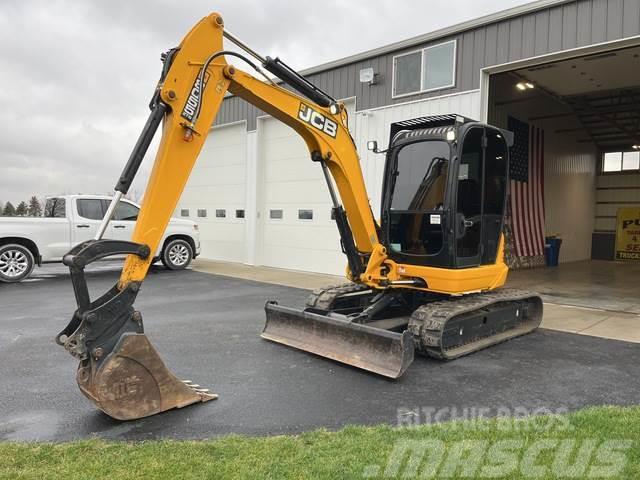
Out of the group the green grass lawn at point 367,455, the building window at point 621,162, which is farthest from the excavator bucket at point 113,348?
the building window at point 621,162

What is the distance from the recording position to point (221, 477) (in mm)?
2838

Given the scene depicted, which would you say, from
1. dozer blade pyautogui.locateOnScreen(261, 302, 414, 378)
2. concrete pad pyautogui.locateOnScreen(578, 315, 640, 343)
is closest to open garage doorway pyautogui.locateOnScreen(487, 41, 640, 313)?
concrete pad pyautogui.locateOnScreen(578, 315, 640, 343)

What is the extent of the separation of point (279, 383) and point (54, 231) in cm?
852

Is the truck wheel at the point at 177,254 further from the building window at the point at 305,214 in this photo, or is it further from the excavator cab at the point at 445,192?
the excavator cab at the point at 445,192

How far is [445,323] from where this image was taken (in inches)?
202

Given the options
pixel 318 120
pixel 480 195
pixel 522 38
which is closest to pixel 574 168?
pixel 522 38

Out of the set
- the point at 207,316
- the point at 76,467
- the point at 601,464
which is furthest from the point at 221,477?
the point at 207,316

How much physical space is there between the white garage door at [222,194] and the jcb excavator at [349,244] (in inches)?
368

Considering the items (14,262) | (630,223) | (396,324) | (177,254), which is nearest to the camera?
(396,324)

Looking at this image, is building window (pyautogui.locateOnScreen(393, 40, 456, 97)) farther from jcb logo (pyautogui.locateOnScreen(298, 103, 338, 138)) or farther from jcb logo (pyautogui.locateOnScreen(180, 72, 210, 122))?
jcb logo (pyautogui.locateOnScreen(180, 72, 210, 122))

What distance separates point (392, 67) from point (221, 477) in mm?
9694

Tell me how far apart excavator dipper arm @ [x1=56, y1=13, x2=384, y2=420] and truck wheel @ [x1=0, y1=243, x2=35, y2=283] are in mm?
8141

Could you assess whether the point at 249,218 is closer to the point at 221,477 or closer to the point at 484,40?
the point at 484,40

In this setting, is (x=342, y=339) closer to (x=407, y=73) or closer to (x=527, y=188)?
(x=407, y=73)
